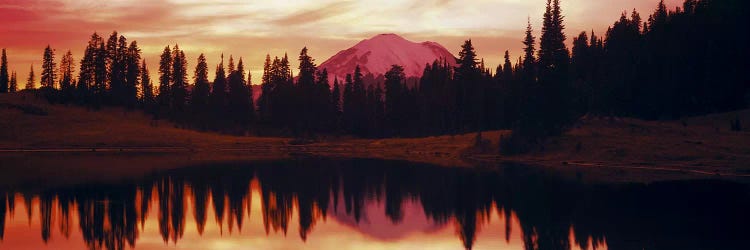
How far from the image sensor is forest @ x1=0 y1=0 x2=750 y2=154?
3477 inches

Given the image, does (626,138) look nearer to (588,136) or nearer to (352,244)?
(588,136)

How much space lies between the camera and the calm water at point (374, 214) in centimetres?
2783

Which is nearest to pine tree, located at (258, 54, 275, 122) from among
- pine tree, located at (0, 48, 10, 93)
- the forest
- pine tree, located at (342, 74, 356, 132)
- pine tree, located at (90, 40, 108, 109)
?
the forest

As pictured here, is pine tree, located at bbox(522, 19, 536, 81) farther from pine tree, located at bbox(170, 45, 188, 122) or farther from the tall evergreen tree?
pine tree, located at bbox(170, 45, 188, 122)

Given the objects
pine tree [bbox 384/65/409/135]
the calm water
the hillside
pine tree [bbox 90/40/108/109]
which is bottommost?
the calm water

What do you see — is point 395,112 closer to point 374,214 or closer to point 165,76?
point 165,76

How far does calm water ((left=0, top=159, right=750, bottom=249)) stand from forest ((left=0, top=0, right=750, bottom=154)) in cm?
3850

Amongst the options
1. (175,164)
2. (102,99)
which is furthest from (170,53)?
(175,164)

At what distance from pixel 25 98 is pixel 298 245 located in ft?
427

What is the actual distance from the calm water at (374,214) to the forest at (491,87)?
38505 mm

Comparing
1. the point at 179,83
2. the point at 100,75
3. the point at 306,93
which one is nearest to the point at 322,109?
the point at 306,93

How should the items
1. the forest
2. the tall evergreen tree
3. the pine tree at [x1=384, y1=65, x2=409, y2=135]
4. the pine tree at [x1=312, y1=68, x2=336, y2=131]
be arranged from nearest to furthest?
the forest < the tall evergreen tree < the pine tree at [x1=384, y1=65, x2=409, y2=135] < the pine tree at [x1=312, y1=68, x2=336, y2=131]

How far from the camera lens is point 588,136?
78.1 m

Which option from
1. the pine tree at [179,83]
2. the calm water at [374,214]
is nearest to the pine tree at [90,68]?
the pine tree at [179,83]
